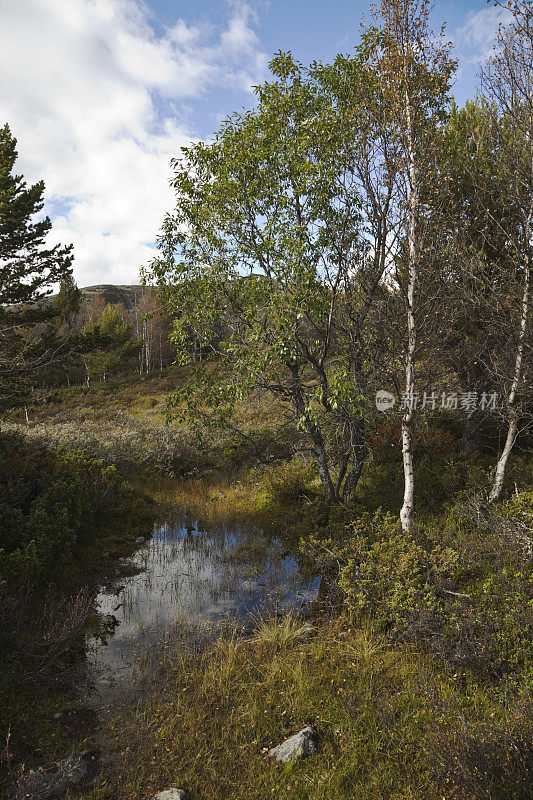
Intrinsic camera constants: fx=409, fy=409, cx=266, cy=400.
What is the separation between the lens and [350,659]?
539 cm

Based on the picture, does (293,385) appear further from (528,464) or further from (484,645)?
(528,464)

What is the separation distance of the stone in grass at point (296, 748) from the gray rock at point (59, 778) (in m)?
1.75

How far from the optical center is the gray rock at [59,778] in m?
3.48

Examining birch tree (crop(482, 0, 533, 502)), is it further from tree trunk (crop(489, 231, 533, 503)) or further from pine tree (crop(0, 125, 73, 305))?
pine tree (crop(0, 125, 73, 305))

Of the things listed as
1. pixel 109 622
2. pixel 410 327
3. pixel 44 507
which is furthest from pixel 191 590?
pixel 410 327

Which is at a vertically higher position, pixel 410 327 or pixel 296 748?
pixel 410 327

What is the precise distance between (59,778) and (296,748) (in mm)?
2179

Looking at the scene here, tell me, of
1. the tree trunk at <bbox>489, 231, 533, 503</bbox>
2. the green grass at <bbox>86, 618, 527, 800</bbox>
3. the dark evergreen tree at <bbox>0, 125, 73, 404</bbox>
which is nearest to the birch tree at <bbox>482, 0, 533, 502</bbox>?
the tree trunk at <bbox>489, 231, 533, 503</bbox>

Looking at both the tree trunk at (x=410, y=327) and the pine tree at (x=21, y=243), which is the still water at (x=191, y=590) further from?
the pine tree at (x=21, y=243)

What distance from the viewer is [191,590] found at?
25.3 ft

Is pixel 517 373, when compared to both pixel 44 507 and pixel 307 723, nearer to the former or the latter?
pixel 307 723

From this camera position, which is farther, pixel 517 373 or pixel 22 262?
pixel 22 262

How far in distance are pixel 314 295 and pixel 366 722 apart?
629 cm

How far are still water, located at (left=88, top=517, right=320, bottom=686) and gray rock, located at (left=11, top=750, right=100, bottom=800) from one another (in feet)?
4.02
